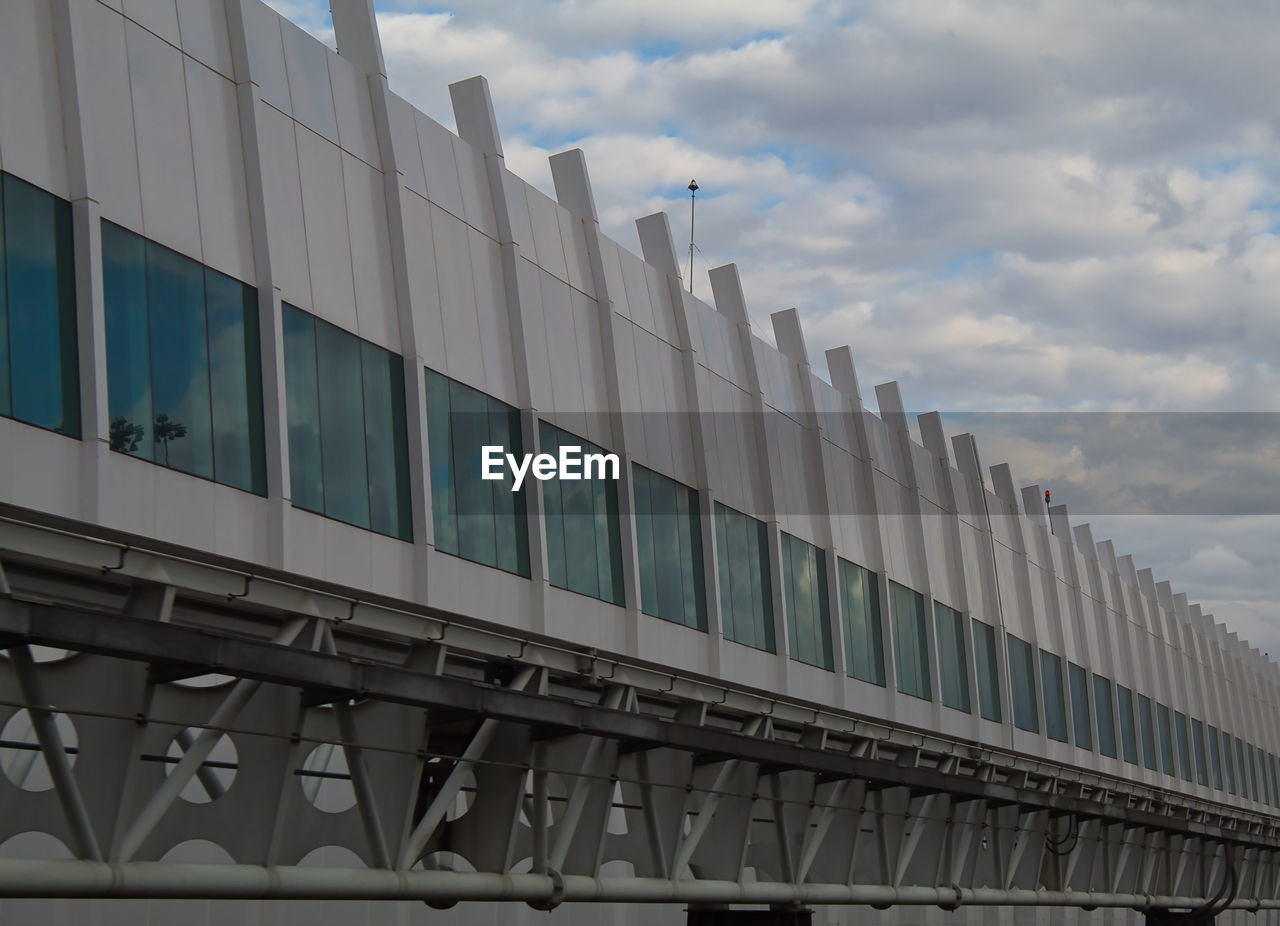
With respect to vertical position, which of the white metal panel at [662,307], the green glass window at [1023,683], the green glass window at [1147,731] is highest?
the white metal panel at [662,307]

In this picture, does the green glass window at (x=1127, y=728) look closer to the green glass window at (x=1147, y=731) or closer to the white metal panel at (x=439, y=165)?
the green glass window at (x=1147, y=731)

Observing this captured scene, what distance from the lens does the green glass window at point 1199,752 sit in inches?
2397

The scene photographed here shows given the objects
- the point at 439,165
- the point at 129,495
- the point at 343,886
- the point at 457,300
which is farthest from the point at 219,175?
the point at 343,886

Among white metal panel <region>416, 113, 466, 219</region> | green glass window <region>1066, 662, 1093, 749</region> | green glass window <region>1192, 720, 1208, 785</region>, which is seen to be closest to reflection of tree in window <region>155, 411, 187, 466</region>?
white metal panel <region>416, 113, 466, 219</region>

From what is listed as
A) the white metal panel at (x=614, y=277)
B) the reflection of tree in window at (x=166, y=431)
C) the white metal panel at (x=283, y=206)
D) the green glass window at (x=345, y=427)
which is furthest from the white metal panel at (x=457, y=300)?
A: the reflection of tree in window at (x=166, y=431)

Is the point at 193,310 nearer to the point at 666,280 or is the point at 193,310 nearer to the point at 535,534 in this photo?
the point at 535,534

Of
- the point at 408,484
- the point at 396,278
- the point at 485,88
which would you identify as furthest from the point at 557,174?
the point at 408,484

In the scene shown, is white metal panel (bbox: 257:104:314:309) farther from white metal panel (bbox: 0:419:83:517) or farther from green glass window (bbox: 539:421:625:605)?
green glass window (bbox: 539:421:625:605)

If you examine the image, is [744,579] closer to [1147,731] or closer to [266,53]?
[266,53]

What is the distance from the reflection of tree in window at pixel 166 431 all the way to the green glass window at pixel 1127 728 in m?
41.7

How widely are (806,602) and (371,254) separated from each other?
563 inches

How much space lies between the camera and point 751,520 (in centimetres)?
2958

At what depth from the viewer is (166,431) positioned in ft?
55.5

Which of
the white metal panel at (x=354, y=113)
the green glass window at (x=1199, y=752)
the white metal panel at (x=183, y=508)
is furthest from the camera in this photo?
the green glass window at (x=1199, y=752)
